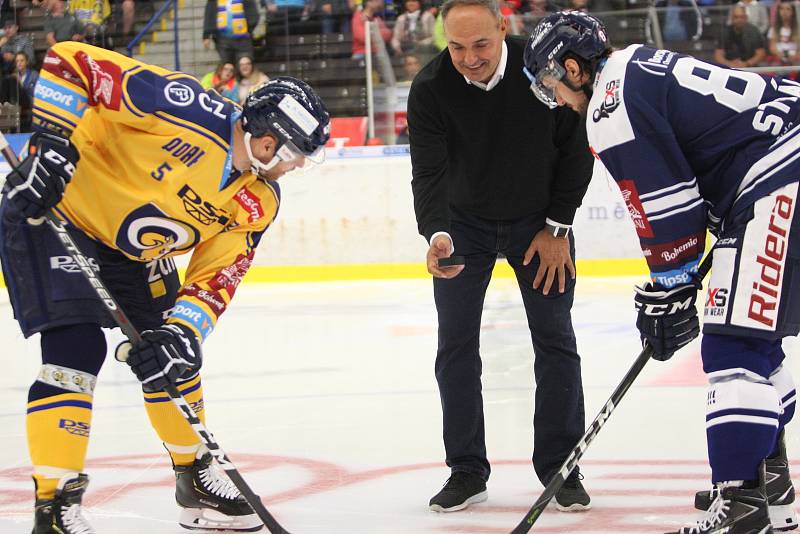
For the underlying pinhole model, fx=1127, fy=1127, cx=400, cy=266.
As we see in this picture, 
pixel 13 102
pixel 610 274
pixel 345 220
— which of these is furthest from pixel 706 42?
pixel 13 102

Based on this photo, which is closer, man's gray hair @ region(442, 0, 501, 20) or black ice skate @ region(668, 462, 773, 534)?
black ice skate @ region(668, 462, 773, 534)

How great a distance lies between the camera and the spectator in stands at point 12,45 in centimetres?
849

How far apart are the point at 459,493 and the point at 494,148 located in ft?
2.90

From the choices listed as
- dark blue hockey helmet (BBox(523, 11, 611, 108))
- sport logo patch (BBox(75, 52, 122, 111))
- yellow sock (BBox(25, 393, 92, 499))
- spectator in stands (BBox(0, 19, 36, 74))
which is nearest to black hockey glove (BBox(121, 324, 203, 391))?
yellow sock (BBox(25, 393, 92, 499))

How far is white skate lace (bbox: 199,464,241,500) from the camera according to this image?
9.11 feet

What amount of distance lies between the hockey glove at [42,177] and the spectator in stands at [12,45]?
6582 millimetres

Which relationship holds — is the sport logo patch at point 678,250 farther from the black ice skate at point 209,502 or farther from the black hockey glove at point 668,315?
the black ice skate at point 209,502

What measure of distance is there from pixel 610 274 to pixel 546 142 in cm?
473

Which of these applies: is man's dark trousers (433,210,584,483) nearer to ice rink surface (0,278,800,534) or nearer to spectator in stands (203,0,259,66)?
ice rink surface (0,278,800,534)

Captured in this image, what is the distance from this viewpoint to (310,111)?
245cm

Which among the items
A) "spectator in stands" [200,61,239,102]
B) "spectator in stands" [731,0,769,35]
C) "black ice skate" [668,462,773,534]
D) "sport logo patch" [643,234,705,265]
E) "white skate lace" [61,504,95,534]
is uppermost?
"spectator in stands" [731,0,769,35]

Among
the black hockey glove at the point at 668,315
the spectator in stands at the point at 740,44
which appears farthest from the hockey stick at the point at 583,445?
the spectator in stands at the point at 740,44

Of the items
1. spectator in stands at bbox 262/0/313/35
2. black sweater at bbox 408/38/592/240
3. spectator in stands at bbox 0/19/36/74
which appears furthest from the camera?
spectator in stands at bbox 262/0/313/35

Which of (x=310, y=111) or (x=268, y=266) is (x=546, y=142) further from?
(x=268, y=266)
